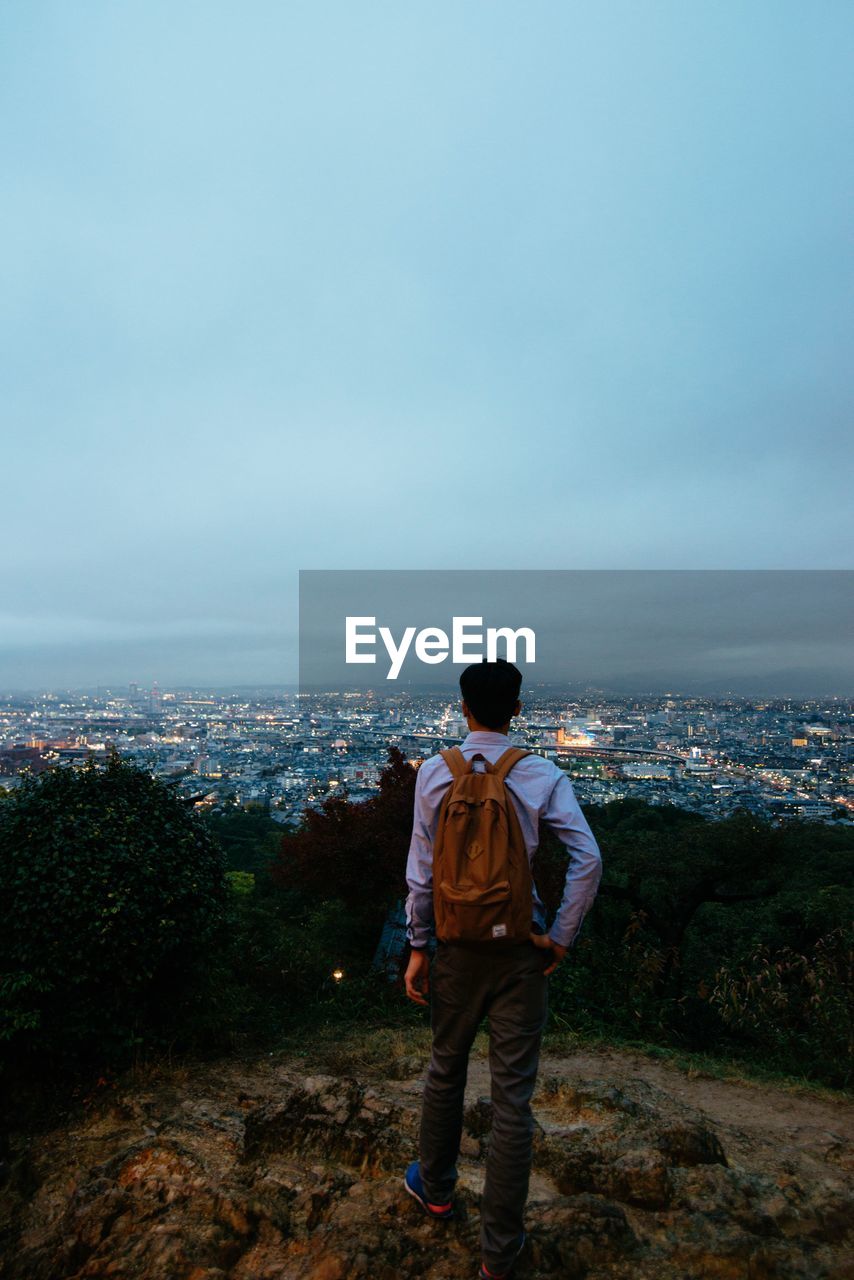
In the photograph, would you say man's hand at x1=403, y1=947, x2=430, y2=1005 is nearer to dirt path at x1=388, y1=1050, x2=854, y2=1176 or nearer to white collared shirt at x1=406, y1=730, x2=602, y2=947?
white collared shirt at x1=406, y1=730, x2=602, y2=947

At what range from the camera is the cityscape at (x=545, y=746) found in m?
18.0

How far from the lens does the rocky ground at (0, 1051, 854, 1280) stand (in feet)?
7.60

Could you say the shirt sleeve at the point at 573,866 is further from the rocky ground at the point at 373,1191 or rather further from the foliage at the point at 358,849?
the foliage at the point at 358,849

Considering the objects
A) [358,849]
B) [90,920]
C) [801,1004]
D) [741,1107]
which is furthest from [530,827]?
[358,849]

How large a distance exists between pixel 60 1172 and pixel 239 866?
40.3ft

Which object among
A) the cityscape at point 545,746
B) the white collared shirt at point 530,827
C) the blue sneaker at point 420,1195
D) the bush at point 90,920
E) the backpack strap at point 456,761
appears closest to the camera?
the white collared shirt at point 530,827

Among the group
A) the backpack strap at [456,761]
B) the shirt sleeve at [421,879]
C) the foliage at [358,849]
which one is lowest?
the foliage at [358,849]

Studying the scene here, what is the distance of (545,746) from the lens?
20.2 m

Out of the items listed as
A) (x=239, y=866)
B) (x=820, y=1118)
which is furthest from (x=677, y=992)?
(x=239, y=866)

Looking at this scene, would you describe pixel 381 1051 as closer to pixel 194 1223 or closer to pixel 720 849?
pixel 194 1223

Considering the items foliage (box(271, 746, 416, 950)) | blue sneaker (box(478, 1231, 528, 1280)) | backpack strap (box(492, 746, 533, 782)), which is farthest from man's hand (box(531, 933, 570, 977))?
foliage (box(271, 746, 416, 950))

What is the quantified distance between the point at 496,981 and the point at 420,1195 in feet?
3.68

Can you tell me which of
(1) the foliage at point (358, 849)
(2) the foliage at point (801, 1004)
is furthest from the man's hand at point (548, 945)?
(1) the foliage at point (358, 849)

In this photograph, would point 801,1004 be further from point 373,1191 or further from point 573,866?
point 573,866
